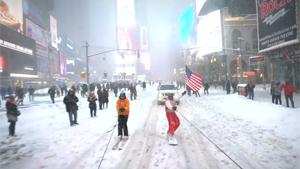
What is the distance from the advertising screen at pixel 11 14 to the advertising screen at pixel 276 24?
45.1m

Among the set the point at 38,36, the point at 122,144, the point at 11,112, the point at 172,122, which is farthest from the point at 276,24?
the point at 38,36

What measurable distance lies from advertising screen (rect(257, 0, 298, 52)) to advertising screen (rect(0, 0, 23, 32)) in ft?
148

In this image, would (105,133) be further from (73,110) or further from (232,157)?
(232,157)

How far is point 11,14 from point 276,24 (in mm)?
51738

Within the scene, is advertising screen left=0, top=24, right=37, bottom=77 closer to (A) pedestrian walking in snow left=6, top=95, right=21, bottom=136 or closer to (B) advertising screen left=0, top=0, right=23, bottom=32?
(B) advertising screen left=0, top=0, right=23, bottom=32

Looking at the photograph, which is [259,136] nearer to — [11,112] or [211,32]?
[11,112]

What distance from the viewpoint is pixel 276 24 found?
37188 millimetres

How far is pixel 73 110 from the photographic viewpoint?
16234 millimetres

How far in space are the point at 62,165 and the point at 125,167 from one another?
5.50 ft

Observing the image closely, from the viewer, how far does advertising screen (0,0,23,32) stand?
62.0 meters

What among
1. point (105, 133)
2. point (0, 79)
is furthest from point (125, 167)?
point (0, 79)

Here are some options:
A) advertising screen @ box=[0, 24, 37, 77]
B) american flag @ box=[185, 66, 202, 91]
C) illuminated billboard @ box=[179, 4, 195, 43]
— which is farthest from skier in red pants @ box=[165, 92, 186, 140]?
illuminated billboard @ box=[179, 4, 195, 43]

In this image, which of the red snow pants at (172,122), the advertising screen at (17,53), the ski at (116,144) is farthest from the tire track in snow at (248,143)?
the advertising screen at (17,53)

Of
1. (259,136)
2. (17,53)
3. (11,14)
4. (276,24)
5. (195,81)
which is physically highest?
(11,14)
